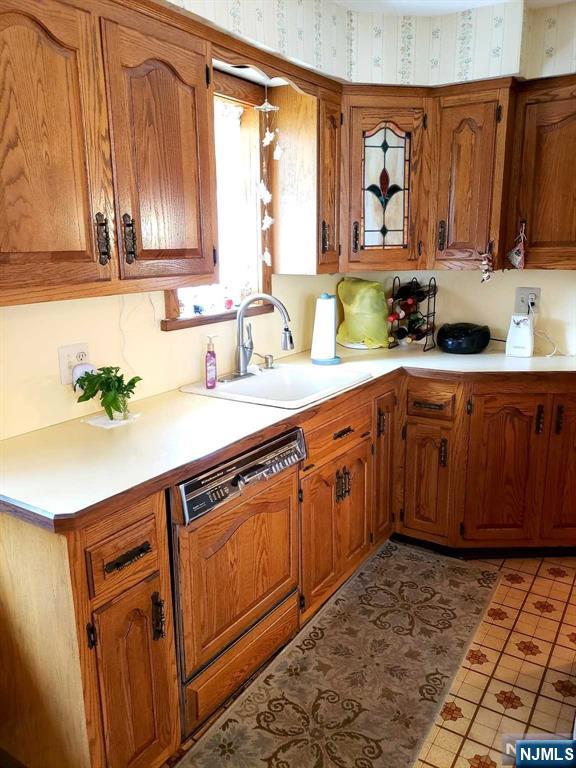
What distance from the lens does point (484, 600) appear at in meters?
2.51

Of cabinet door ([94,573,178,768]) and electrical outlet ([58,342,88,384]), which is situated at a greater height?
electrical outlet ([58,342,88,384])

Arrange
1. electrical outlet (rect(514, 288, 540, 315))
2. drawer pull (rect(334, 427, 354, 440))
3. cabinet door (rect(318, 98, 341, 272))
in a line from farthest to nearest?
1. electrical outlet (rect(514, 288, 540, 315))
2. cabinet door (rect(318, 98, 341, 272))
3. drawer pull (rect(334, 427, 354, 440))

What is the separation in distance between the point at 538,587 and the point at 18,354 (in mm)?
2271

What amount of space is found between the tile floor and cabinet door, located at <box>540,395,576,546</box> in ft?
0.63

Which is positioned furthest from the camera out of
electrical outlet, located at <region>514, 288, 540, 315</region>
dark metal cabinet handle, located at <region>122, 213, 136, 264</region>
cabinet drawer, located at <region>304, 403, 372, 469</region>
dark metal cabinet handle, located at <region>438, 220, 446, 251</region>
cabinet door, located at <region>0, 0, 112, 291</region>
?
electrical outlet, located at <region>514, 288, 540, 315</region>

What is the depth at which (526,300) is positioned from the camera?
305cm

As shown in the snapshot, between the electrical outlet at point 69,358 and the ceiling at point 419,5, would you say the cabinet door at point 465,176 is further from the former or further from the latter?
the electrical outlet at point 69,358

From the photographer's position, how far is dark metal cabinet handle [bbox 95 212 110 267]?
5.33ft

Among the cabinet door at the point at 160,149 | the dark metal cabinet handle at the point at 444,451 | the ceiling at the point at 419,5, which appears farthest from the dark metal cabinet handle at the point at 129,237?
the dark metal cabinet handle at the point at 444,451

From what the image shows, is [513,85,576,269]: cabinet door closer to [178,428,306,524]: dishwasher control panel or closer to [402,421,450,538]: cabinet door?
[402,421,450,538]: cabinet door

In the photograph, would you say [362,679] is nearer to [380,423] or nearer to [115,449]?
[380,423]

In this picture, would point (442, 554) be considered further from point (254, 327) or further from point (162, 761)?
point (162, 761)

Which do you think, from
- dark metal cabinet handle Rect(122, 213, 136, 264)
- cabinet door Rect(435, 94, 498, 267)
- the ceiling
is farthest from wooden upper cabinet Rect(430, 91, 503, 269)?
dark metal cabinet handle Rect(122, 213, 136, 264)

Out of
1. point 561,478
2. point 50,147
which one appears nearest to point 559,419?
point 561,478
